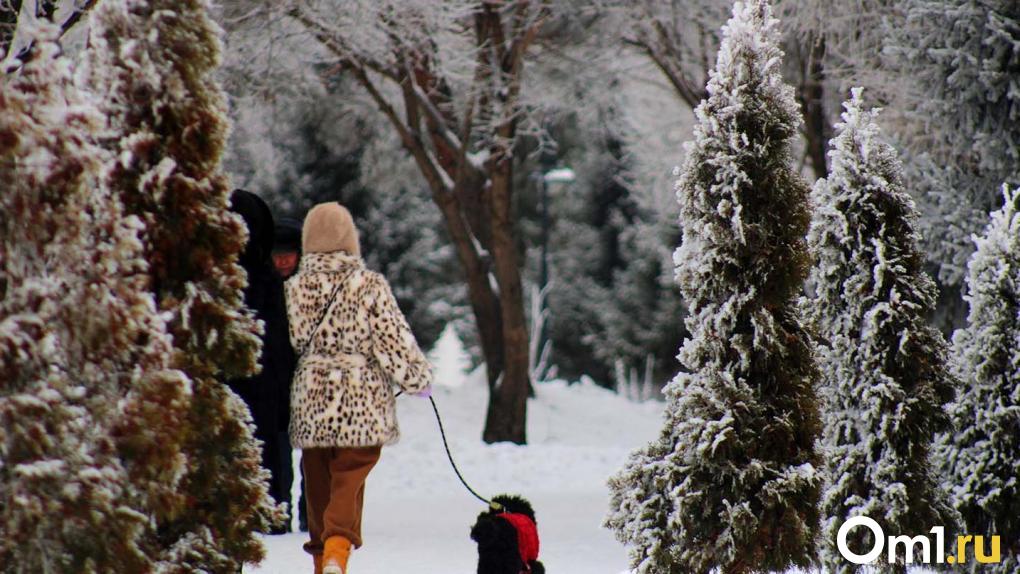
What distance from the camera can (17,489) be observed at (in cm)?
446

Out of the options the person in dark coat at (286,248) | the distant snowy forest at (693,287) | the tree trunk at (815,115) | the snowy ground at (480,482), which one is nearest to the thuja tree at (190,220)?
the distant snowy forest at (693,287)

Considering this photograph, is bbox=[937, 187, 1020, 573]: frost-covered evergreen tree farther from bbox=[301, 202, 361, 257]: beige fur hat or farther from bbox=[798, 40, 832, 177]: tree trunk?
bbox=[798, 40, 832, 177]: tree trunk

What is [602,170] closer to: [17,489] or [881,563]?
[881,563]

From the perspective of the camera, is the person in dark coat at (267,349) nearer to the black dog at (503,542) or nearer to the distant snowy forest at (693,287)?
the distant snowy forest at (693,287)

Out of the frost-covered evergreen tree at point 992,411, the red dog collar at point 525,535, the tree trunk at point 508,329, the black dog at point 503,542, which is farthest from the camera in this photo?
the tree trunk at point 508,329

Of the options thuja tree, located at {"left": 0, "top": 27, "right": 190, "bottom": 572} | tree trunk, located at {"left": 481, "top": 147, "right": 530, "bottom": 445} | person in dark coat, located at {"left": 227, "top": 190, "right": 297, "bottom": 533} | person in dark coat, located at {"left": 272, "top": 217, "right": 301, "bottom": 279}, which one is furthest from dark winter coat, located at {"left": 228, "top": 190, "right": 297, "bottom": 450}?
tree trunk, located at {"left": 481, "top": 147, "right": 530, "bottom": 445}

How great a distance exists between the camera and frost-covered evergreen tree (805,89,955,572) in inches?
307

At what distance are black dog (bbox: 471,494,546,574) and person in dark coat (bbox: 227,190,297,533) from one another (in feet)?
6.65

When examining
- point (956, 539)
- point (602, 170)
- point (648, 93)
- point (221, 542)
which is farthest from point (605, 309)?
point (221, 542)

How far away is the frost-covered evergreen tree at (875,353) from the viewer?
7.81 m

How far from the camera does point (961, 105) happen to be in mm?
13164

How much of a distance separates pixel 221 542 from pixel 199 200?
1.27m

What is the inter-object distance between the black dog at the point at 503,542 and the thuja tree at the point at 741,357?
722mm

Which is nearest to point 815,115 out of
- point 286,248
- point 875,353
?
point 286,248
